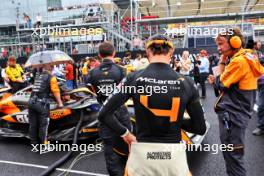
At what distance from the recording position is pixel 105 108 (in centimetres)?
245

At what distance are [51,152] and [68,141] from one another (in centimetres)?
45

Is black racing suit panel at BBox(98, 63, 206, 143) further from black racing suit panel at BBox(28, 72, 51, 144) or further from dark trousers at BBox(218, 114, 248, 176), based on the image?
black racing suit panel at BBox(28, 72, 51, 144)

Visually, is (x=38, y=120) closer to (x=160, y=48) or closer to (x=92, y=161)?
(x=92, y=161)

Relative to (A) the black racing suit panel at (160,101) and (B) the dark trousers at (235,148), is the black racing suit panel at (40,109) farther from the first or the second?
(A) the black racing suit panel at (160,101)

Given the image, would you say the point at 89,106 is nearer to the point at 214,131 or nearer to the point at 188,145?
the point at 188,145

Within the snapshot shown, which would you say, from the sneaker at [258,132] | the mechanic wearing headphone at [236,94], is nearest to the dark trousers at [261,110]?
the sneaker at [258,132]

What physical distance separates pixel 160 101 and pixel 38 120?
398 cm

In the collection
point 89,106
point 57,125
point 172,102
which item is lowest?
point 57,125

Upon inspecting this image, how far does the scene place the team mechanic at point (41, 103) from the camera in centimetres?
551

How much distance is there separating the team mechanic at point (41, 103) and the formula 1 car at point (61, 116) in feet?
1.10

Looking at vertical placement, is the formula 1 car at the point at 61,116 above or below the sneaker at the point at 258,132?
above

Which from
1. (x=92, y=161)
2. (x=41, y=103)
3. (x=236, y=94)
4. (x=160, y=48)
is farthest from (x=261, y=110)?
(x=160, y=48)

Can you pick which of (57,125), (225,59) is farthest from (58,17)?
(225,59)

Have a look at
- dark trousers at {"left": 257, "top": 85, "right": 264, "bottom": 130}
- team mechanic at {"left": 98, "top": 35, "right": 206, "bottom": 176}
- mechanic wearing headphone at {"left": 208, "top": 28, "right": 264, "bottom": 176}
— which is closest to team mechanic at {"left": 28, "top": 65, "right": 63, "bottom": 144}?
mechanic wearing headphone at {"left": 208, "top": 28, "right": 264, "bottom": 176}
